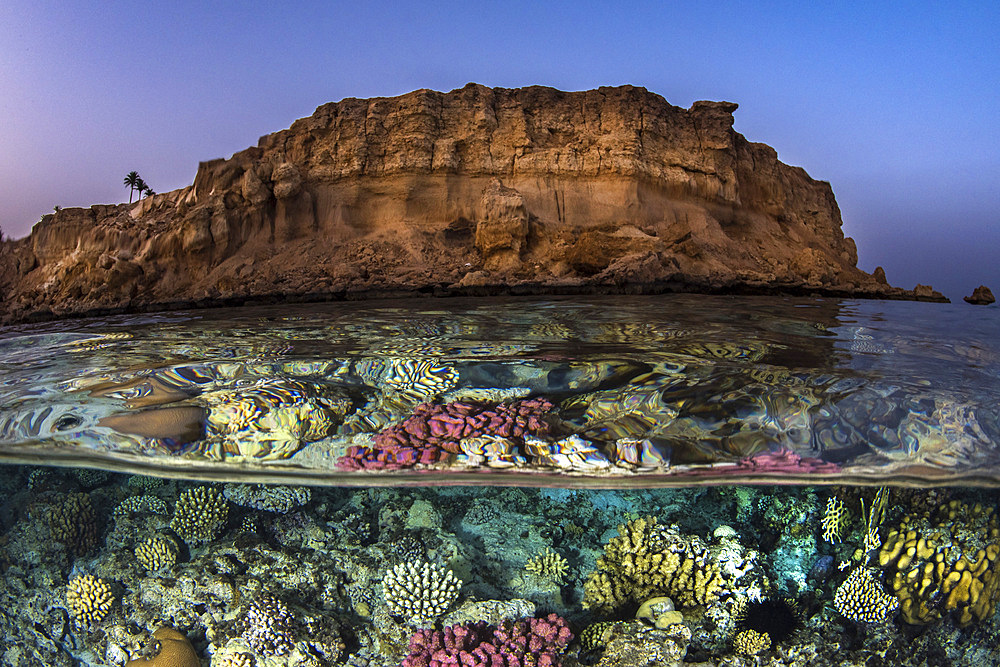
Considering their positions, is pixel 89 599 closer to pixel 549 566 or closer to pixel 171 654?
pixel 171 654

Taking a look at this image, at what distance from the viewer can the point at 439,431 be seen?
4.20 m

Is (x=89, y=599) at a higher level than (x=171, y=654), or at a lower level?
higher

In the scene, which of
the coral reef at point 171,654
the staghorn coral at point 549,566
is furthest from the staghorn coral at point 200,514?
the staghorn coral at point 549,566

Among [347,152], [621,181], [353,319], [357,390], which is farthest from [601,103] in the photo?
[357,390]

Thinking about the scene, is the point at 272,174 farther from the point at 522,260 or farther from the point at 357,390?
the point at 357,390

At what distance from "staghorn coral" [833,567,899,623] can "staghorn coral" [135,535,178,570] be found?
18.1 feet

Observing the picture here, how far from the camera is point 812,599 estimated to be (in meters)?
4.35

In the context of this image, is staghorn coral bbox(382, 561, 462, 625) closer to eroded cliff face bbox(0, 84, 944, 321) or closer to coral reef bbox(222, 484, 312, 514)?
coral reef bbox(222, 484, 312, 514)

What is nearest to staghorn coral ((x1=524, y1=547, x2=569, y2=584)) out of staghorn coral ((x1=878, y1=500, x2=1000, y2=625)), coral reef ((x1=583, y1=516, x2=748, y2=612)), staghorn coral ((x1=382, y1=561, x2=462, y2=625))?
coral reef ((x1=583, y1=516, x2=748, y2=612))

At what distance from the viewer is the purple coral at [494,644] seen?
13.2 feet

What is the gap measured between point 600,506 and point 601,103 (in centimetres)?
2104

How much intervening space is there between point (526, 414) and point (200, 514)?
10.8 feet

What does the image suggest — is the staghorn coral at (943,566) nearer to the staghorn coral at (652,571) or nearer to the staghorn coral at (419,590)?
the staghorn coral at (652,571)

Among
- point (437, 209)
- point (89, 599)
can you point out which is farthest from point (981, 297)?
point (89, 599)
